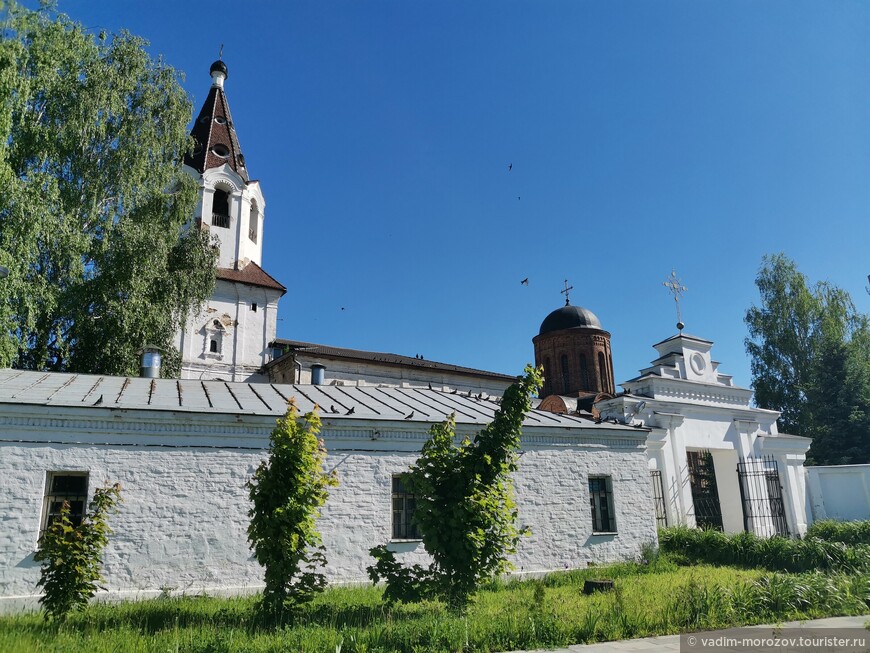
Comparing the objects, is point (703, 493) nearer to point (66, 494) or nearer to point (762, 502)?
point (762, 502)

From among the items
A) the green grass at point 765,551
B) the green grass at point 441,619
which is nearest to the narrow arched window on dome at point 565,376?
the green grass at point 765,551

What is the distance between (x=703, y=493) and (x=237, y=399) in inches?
607

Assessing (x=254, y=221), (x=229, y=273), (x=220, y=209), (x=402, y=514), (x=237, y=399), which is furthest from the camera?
(x=254, y=221)

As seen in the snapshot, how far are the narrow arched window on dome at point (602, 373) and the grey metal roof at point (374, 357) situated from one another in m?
5.21

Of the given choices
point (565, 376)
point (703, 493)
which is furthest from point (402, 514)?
point (565, 376)

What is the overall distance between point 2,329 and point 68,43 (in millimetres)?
9568

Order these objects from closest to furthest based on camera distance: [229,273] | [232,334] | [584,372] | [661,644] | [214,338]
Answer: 1. [661,644]
2. [214,338]
3. [232,334]
4. [229,273]
5. [584,372]

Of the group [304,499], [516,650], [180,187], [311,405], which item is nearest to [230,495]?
[311,405]

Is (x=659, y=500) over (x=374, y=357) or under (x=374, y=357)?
under

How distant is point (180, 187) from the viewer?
840 inches

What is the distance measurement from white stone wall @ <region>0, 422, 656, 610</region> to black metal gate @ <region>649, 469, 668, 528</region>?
567cm

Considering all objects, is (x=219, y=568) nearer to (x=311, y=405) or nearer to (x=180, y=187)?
(x=311, y=405)

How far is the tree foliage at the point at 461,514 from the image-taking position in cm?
787

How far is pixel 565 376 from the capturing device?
3278cm
